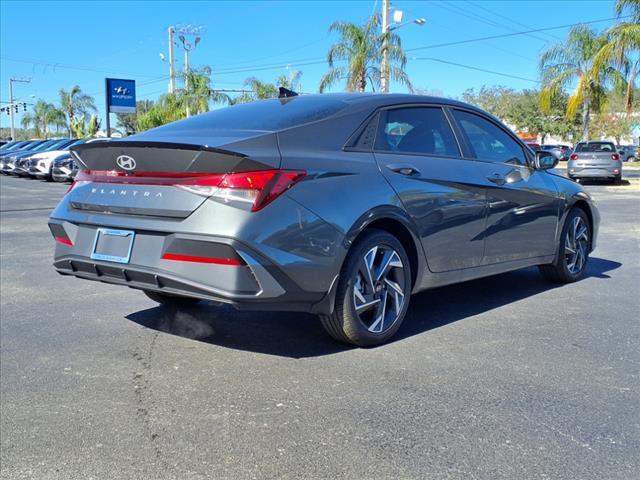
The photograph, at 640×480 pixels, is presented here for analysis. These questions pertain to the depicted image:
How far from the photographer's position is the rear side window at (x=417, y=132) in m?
4.39

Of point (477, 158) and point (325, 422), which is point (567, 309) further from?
point (325, 422)

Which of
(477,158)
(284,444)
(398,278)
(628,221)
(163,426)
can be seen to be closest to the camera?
(284,444)

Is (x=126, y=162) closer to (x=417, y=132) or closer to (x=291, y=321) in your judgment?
(x=291, y=321)

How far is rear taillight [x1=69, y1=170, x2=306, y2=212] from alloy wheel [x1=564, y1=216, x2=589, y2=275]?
349 cm

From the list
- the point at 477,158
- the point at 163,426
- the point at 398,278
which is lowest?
the point at 163,426

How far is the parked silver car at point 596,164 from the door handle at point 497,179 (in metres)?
19.6

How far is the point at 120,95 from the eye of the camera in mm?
29297

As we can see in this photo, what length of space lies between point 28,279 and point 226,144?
3.86m

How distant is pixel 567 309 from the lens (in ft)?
17.3

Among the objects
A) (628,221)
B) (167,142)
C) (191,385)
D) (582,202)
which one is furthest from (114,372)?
(628,221)

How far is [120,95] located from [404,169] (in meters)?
27.6

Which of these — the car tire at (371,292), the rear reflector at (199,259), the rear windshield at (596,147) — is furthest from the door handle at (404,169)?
the rear windshield at (596,147)

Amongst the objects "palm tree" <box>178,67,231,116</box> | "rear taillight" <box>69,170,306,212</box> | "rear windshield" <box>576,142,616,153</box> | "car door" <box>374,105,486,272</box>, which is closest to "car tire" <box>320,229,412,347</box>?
"car door" <box>374,105,486,272</box>

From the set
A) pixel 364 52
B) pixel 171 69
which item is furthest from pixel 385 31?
pixel 171 69
